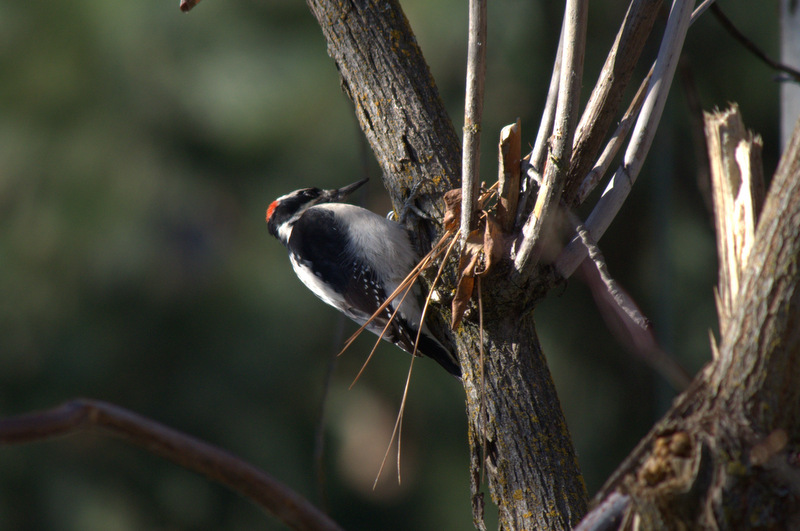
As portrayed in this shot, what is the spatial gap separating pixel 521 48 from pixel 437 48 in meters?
0.60

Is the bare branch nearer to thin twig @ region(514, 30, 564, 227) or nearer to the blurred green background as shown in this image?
thin twig @ region(514, 30, 564, 227)

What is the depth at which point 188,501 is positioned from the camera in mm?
4543

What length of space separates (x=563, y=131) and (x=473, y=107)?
161 mm

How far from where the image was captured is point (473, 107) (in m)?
1.25

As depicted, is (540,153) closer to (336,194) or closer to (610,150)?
(610,150)

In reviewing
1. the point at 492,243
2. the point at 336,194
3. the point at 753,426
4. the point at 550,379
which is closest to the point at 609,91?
the point at 492,243

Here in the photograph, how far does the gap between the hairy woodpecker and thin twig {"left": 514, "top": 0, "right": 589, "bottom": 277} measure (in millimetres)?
737

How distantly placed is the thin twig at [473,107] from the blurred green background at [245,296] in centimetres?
309

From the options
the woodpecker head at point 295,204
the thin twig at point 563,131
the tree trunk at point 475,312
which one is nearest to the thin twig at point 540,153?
the thin twig at point 563,131

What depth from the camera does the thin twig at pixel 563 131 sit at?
1.17 m

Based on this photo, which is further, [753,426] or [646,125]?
[646,125]

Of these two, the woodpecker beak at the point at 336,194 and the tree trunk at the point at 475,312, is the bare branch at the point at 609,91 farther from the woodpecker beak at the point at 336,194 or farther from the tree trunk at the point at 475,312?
the woodpecker beak at the point at 336,194

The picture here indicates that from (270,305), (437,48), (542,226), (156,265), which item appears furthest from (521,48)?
(542,226)

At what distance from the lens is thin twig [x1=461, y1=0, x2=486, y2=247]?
117 centimetres
